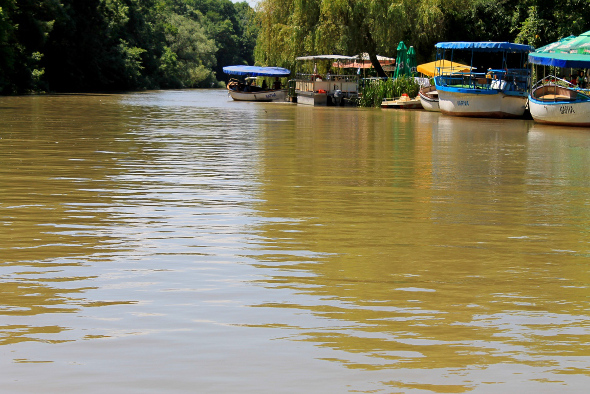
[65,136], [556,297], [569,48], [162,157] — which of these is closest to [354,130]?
[65,136]

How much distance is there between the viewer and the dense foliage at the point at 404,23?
42.7 m

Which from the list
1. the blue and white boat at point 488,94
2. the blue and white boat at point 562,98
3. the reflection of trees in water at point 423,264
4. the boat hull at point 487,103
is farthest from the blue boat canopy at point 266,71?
the reflection of trees in water at point 423,264

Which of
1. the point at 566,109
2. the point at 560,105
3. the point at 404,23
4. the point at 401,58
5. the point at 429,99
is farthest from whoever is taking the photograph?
the point at 404,23

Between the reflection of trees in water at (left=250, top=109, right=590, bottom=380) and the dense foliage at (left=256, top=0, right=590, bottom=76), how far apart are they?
3003 centimetres

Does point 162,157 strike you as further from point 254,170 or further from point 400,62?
point 400,62

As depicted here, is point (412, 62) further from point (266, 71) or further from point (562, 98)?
point (562, 98)

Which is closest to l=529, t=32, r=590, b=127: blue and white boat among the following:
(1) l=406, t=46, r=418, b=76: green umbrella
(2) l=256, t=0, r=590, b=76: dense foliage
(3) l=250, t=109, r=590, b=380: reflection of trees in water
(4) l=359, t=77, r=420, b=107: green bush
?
(4) l=359, t=77, r=420, b=107: green bush

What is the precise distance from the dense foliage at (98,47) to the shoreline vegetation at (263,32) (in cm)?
9

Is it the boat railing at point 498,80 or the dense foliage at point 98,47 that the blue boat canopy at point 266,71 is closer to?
the dense foliage at point 98,47

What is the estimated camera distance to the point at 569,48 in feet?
106

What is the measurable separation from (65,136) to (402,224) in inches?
512

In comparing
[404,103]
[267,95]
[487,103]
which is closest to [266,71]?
[267,95]

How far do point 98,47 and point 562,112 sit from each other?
179 feet

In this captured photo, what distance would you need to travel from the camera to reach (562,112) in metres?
28.9
